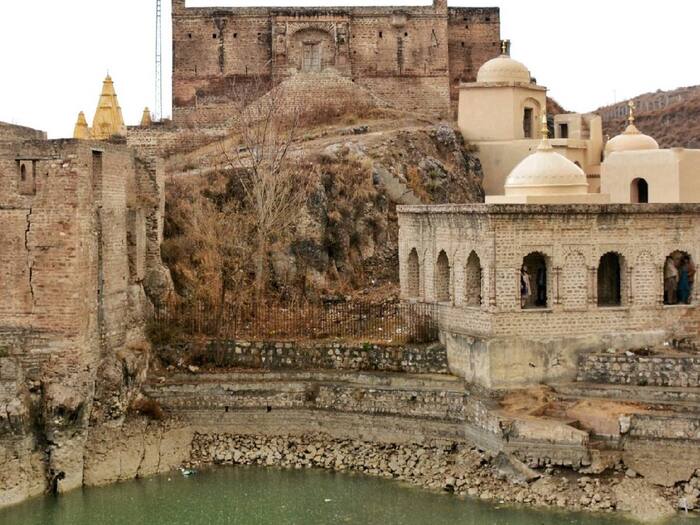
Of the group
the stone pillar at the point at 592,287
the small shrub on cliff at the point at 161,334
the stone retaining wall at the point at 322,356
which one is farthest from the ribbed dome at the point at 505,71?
the small shrub on cliff at the point at 161,334

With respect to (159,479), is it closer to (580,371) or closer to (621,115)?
(580,371)

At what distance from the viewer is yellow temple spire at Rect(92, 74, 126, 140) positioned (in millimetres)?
34062

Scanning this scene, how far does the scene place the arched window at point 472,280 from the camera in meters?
21.3

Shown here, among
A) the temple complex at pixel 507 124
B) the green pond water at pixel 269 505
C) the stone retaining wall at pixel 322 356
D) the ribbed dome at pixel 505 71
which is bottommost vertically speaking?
the green pond water at pixel 269 505

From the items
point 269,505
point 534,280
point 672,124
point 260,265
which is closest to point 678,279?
point 534,280

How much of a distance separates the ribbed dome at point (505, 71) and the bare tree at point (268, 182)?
17.7ft

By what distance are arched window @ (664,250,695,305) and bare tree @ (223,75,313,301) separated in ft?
26.2

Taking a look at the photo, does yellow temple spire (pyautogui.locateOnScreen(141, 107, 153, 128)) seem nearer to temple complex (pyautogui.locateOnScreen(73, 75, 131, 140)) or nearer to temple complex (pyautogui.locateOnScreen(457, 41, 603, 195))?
temple complex (pyautogui.locateOnScreen(73, 75, 131, 140))

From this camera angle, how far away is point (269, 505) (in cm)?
1803

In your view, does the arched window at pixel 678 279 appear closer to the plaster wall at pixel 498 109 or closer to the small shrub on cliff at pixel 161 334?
the small shrub on cliff at pixel 161 334

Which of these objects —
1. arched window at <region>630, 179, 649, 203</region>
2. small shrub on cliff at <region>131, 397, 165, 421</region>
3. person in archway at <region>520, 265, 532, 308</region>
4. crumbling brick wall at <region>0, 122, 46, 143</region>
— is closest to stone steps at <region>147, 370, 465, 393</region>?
small shrub on cliff at <region>131, 397, 165, 421</region>

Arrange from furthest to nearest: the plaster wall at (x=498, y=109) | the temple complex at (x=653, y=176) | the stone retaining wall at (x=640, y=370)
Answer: the plaster wall at (x=498, y=109)
the temple complex at (x=653, y=176)
the stone retaining wall at (x=640, y=370)

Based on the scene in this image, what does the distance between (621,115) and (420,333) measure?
135ft

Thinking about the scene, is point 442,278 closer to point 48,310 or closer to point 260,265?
point 260,265
